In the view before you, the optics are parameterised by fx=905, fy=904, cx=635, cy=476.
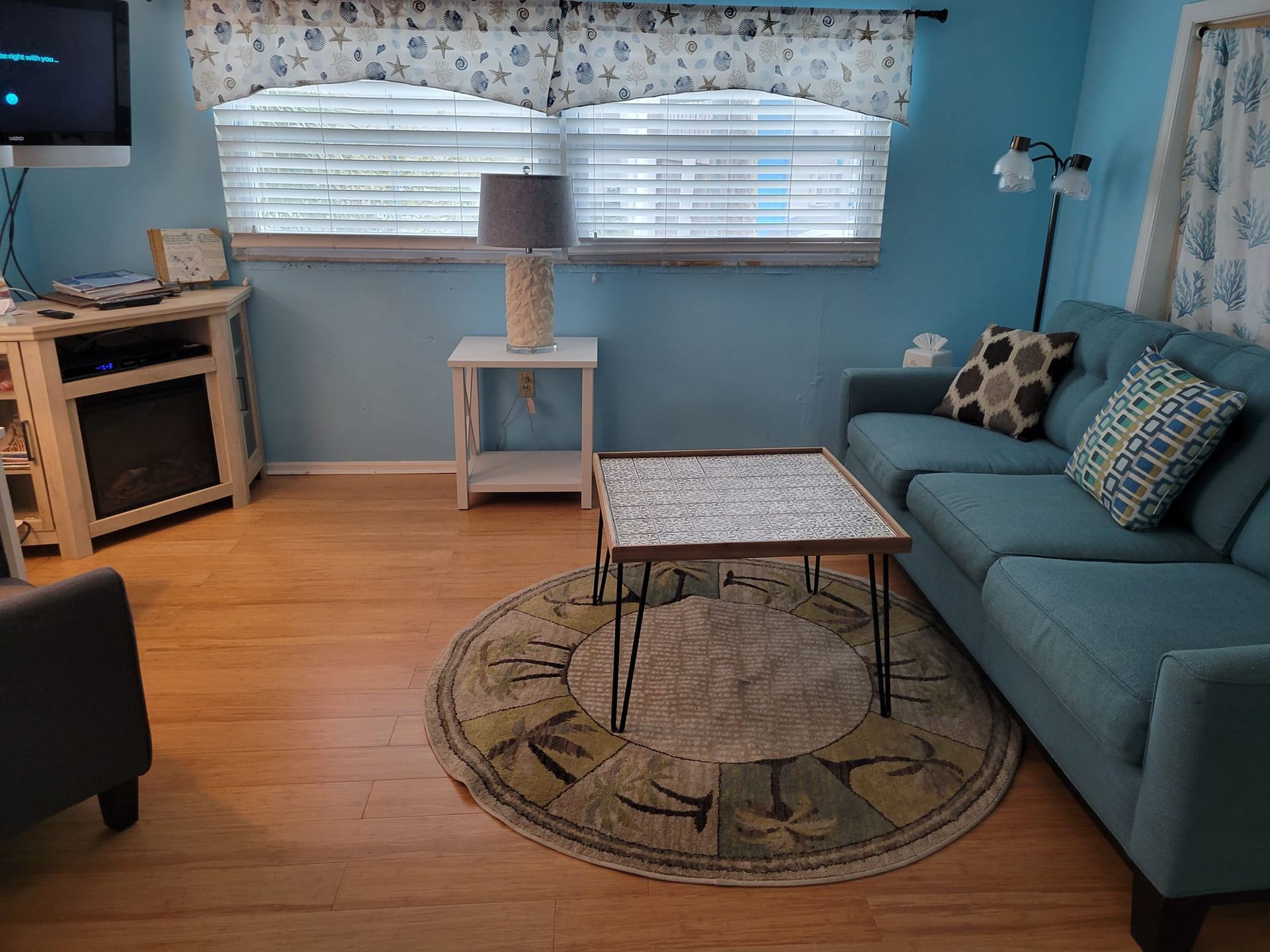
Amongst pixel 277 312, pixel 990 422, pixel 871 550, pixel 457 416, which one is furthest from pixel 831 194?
pixel 277 312

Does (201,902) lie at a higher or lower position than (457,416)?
lower

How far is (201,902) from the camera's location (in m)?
1.67

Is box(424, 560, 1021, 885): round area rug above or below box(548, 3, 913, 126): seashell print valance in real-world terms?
below

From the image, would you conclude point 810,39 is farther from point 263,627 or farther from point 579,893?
point 579,893

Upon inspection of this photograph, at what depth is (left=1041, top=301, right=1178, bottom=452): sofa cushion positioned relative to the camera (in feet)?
8.98

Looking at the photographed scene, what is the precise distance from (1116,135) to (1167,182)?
0.38 meters

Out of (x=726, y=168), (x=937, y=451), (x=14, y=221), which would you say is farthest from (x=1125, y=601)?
(x=14, y=221)

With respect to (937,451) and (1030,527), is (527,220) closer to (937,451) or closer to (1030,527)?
(937,451)

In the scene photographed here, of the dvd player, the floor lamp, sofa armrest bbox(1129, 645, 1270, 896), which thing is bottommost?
sofa armrest bbox(1129, 645, 1270, 896)

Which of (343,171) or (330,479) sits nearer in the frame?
(343,171)

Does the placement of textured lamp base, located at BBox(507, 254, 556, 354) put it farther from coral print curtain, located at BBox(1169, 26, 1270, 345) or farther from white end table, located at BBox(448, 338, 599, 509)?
coral print curtain, located at BBox(1169, 26, 1270, 345)

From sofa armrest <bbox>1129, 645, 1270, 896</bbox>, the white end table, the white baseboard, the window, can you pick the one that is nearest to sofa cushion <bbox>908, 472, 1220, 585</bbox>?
sofa armrest <bbox>1129, 645, 1270, 896</bbox>

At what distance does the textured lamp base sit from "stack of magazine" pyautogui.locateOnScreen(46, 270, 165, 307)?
1217 millimetres

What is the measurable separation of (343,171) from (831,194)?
6.24ft
